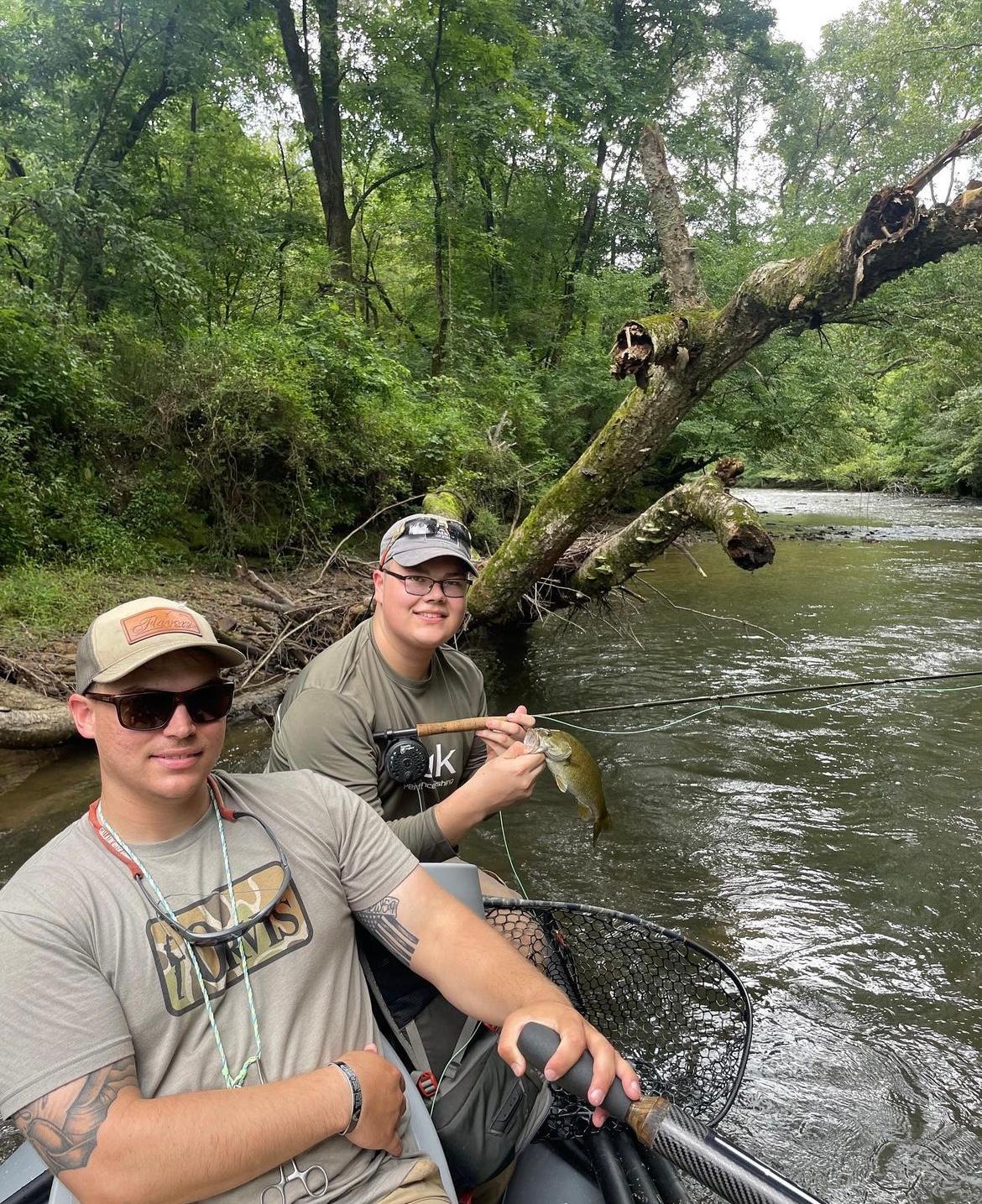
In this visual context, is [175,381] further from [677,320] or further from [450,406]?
[677,320]

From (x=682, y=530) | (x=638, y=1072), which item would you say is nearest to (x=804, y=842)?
(x=682, y=530)

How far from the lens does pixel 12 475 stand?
8.23 meters

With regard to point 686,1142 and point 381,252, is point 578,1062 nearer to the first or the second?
point 686,1142

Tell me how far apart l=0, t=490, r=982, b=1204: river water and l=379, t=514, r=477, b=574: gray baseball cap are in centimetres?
244

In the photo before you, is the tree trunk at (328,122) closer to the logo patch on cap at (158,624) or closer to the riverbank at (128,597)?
the riverbank at (128,597)

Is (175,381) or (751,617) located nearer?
(175,381)

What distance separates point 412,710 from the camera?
2713 millimetres

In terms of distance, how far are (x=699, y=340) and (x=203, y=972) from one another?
5350mm

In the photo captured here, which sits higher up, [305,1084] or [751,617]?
[305,1084]

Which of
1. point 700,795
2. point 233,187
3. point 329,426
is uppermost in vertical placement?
point 233,187

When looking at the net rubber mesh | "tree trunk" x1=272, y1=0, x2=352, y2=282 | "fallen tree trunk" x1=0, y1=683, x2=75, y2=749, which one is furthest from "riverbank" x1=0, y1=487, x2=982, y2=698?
"tree trunk" x1=272, y1=0, x2=352, y2=282

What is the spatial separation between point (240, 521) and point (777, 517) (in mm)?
19560

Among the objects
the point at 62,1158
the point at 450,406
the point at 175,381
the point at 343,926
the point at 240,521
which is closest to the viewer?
the point at 62,1158

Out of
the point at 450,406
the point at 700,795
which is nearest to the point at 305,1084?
the point at 700,795
